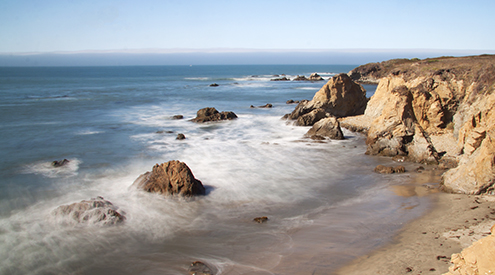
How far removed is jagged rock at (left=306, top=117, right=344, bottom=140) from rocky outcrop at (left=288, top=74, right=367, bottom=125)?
437cm

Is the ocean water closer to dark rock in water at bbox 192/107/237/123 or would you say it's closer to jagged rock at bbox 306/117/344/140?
jagged rock at bbox 306/117/344/140

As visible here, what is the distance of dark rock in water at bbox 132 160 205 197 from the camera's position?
10.9m

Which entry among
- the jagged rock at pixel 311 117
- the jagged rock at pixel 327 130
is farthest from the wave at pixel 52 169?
the jagged rock at pixel 311 117

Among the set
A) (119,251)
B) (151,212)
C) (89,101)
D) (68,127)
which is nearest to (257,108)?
(68,127)

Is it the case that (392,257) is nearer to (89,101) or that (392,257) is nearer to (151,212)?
(151,212)

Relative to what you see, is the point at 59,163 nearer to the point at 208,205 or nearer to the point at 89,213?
the point at 89,213

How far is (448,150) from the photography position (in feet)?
45.4

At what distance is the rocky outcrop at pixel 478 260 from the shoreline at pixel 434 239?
5.20ft

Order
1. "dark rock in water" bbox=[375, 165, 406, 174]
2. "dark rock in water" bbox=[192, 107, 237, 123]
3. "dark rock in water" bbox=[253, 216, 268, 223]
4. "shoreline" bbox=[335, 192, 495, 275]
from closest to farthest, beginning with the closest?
"shoreline" bbox=[335, 192, 495, 275] → "dark rock in water" bbox=[253, 216, 268, 223] → "dark rock in water" bbox=[375, 165, 406, 174] → "dark rock in water" bbox=[192, 107, 237, 123]

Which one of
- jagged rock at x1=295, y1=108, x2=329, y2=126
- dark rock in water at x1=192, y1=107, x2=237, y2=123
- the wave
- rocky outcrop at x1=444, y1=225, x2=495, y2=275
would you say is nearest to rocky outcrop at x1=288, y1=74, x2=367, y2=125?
jagged rock at x1=295, y1=108, x2=329, y2=126

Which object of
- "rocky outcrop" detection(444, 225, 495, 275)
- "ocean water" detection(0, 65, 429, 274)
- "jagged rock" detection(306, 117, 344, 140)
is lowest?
"ocean water" detection(0, 65, 429, 274)

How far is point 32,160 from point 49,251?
30.1ft

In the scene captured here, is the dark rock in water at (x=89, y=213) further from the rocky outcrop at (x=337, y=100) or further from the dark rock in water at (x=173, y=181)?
the rocky outcrop at (x=337, y=100)

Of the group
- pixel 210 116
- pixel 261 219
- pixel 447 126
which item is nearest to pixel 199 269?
pixel 261 219
